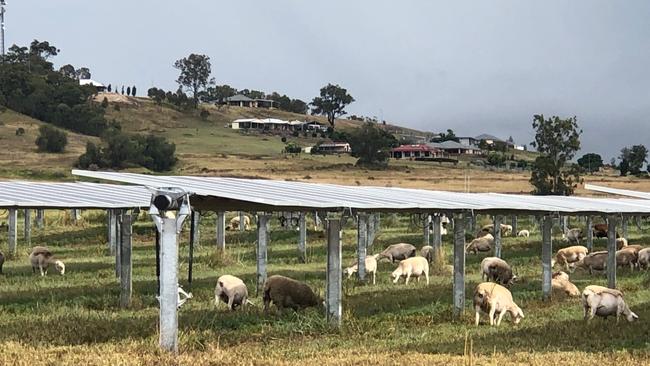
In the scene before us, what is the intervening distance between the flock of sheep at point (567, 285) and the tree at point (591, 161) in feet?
234

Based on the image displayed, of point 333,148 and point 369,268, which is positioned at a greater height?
point 333,148

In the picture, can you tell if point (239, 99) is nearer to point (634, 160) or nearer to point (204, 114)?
point (204, 114)

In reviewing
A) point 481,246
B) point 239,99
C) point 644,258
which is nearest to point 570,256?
point 644,258

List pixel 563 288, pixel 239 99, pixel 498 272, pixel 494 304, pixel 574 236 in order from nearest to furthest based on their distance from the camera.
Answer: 1. pixel 494 304
2. pixel 563 288
3. pixel 498 272
4. pixel 574 236
5. pixel 239 99

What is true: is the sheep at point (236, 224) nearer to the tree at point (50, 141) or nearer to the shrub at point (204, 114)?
the tree at point (50, 141)

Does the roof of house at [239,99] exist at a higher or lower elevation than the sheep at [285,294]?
higher

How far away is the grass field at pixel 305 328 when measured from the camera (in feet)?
36.1

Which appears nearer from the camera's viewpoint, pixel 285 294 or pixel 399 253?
pixel 285 294

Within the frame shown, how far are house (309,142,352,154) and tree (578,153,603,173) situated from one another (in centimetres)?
2665

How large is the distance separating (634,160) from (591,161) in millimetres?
16135

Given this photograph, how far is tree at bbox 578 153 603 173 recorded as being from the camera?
103125 mm

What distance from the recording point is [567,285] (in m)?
19.0

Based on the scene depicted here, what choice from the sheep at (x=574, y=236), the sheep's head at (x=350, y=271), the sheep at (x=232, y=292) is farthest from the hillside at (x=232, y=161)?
the sheep at (x=232, y=292)

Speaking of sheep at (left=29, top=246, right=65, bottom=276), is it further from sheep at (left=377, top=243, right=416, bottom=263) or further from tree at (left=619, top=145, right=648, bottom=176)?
tree at (left=619, top=145, right=648, bottom=176)
